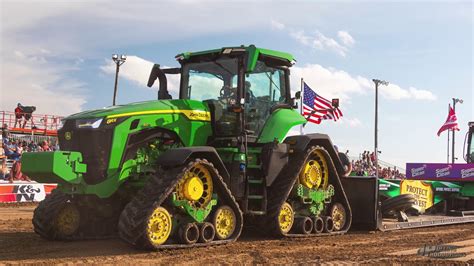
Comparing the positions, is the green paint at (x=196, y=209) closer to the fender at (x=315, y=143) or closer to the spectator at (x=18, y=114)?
the fender at (x=315, y=143)

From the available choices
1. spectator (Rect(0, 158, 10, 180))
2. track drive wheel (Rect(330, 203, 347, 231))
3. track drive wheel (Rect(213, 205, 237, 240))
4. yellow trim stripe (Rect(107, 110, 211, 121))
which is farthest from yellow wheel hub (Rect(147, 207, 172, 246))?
spectator (Rect(0, 158, 10, 180))

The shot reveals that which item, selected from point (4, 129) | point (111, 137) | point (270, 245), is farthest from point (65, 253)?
point (4, 129)

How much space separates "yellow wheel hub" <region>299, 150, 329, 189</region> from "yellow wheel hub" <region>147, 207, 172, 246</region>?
3.09 meters

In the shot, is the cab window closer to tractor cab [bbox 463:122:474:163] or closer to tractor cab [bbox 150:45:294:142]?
tractor cab [bbox 150:45:294:142]

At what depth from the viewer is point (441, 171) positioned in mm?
15609

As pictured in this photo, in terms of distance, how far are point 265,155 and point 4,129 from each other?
16513mm

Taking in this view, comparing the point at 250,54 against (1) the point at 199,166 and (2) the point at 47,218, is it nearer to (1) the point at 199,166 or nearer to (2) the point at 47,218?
(1) the point at 199,166

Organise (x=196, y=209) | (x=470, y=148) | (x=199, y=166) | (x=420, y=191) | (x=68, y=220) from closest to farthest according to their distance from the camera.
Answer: (x=196, y=209) → (x=199, y=166) → (x=68, y=220) → (x=420, y=191) → (x=470, y=148)

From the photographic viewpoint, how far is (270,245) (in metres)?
7.99

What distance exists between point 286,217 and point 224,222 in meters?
1.45

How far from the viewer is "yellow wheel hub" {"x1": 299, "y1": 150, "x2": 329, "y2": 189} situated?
942 centimetres

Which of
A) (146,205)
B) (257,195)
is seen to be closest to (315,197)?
(257,195)

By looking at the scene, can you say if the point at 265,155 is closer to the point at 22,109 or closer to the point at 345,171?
the point at 345,171

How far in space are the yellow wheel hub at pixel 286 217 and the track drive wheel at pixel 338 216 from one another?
3.62 feet
